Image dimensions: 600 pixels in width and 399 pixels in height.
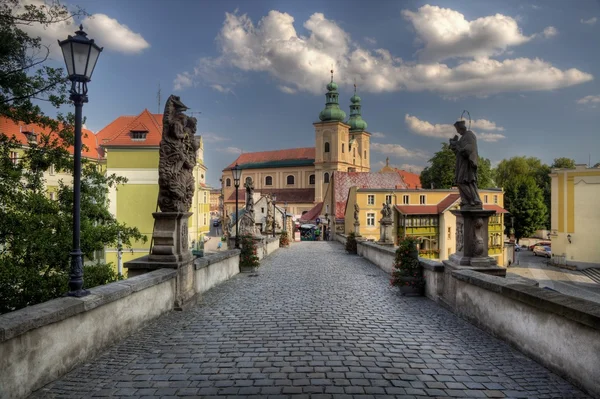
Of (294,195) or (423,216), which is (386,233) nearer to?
(423,216)

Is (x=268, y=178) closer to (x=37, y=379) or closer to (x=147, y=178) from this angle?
(x=147, y=178)

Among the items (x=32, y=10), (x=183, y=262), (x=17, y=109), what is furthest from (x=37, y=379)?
(x=32, y=10)

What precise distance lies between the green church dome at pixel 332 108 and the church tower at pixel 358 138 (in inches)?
322

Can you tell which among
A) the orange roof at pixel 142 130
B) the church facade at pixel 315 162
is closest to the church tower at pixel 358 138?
the church facade at pixel 315 162

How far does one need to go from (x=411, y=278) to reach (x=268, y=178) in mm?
103133

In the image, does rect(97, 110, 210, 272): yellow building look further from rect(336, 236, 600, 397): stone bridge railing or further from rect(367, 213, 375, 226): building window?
rect(336, 236, 600, 397): stone bridge railing

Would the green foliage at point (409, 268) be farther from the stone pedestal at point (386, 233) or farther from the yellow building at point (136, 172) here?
the yellow building at point (136, 172)

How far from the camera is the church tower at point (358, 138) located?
99.6m

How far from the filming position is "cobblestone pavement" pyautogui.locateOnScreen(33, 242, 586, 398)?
412 centimetres

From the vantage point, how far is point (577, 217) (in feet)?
137

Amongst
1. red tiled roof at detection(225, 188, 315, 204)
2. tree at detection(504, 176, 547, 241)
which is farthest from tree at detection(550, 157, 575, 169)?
red tiled roof at detection(225, 188, 315, 204)

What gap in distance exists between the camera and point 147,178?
35.2m

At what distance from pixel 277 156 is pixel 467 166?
109 metres

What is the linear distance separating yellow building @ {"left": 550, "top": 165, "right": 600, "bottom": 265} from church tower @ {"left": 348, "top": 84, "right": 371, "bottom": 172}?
188 ft
